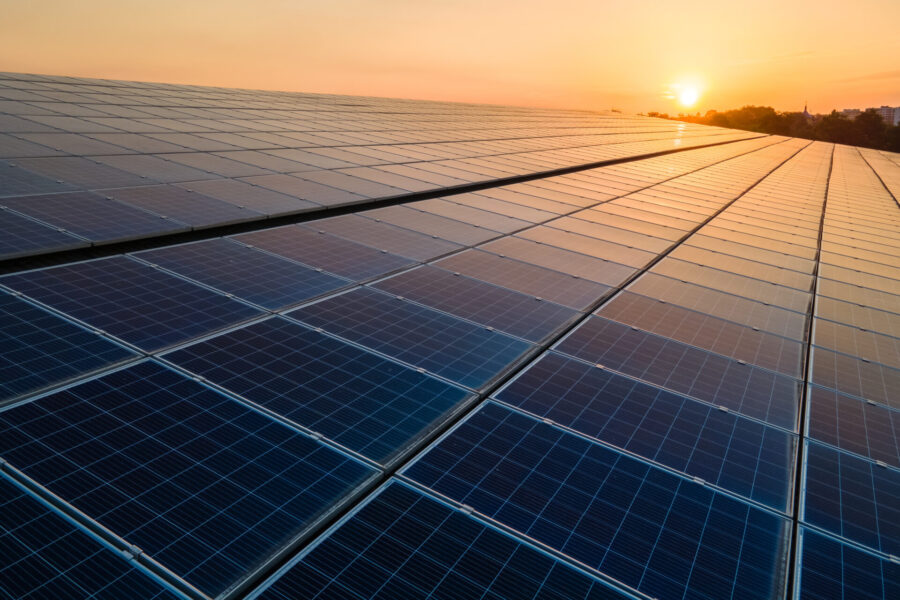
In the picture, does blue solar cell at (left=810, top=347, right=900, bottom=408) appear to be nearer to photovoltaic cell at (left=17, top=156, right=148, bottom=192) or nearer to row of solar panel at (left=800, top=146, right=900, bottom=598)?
row of solar panel at (left=800, top=146, right=900, bottom=598)

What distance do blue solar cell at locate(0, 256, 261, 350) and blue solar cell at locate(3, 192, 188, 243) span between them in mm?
2011

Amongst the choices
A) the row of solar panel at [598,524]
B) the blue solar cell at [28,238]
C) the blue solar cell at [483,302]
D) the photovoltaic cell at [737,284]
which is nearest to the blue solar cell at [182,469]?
the row of solar panel at [598,524]

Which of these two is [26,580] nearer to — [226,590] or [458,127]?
[226,590]

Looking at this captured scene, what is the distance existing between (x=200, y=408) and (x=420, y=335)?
473cm

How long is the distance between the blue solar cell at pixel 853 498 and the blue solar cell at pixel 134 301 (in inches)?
421

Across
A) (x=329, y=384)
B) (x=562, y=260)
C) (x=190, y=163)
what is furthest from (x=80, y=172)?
(x=562, y=260)

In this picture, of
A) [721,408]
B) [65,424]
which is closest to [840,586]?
[721,408]

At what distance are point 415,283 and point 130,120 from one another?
28451mm

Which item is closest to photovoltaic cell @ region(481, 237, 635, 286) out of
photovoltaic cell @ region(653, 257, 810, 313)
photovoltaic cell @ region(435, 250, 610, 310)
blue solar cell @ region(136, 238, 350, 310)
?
photovoltaic cell @ region(435, 250, 610, 310)

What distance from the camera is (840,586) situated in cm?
710

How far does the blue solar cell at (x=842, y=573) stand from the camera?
6.99 metres

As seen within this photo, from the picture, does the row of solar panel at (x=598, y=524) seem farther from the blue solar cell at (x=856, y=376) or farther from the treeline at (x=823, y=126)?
the treeline at (x=823, y=126)

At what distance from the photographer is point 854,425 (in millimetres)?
10797

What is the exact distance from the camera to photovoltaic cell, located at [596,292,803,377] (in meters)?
13.2
